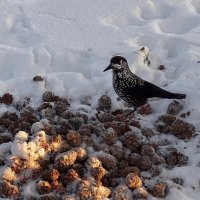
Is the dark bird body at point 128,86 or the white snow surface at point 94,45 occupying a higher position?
the dark bird body at point 128,86

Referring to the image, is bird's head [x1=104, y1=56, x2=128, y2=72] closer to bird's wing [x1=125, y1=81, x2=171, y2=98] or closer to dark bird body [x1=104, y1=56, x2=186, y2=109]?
dark bird body [x1=104, y1=56, x2=186, y2=109]

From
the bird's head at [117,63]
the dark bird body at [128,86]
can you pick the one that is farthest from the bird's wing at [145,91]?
the bird's head at [117,63]

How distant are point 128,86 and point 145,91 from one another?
16 cm

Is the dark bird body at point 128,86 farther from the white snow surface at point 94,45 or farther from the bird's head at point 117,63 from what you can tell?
the white snow surface at point 94,45

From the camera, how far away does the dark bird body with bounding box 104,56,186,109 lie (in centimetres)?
438

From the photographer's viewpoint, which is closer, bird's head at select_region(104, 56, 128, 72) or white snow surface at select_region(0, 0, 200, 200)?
bird's head at select_region(104, 56, 128, 72)

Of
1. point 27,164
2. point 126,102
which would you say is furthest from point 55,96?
point 27,164

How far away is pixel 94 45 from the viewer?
5.34 metres

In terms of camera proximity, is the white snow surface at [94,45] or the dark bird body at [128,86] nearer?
the dark bird body at [128,86]

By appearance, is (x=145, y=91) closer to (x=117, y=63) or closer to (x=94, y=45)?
(x=117, y=63)

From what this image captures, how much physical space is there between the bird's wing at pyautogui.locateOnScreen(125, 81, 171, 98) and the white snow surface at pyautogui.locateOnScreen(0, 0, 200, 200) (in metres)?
0.23

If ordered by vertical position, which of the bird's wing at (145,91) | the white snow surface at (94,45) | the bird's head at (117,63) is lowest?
the white snow surface at (94,45)

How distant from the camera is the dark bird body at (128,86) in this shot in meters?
4.38

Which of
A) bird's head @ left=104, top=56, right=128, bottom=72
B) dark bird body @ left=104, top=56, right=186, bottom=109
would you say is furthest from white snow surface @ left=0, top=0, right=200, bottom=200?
bird's head @ left=104, top=56, right=128, bottom=72
